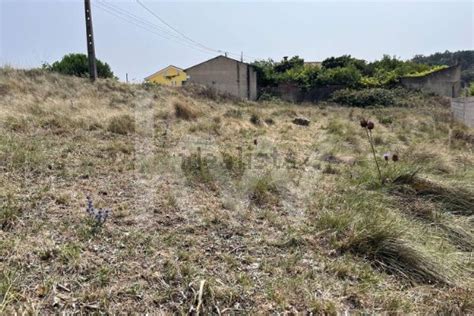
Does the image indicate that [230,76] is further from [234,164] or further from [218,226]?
[218,226]

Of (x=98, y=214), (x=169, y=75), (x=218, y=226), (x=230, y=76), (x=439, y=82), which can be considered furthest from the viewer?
(x=169, y=75)

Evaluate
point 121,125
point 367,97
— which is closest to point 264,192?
point 121,125

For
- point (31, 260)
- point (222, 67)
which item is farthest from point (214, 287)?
point (222, 67)

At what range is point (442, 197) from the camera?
402 cm

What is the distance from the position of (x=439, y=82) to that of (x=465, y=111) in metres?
15.8

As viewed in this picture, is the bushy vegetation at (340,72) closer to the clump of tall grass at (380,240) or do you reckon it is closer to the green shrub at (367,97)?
the green shrub at (367,97)

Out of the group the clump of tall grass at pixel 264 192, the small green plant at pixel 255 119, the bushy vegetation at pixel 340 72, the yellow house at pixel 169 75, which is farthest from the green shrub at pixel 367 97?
the clump of tall grass at pixel 264 192

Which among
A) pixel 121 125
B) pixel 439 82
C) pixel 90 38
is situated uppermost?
pixel 90 38

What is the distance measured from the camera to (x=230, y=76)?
24516mm

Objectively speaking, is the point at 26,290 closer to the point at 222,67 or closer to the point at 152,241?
the point at 152,241

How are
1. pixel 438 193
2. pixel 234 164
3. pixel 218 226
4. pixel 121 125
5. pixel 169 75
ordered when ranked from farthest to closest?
pixel 169 75 < pixel 121 125 < pixel 234 164 < pixel 438 193 < pixel 218 226

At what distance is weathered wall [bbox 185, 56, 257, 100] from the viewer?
2422 centimetres

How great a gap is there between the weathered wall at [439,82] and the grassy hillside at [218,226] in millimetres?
19903

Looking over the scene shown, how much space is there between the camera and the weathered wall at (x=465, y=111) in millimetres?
9641
